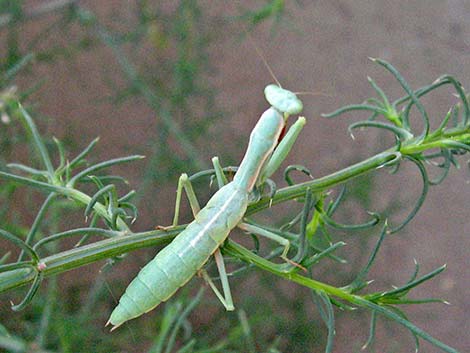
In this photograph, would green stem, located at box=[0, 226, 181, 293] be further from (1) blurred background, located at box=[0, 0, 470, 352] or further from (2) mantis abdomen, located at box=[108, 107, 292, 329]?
(1) blurred background, located at box=[0, 0, 470, 352]

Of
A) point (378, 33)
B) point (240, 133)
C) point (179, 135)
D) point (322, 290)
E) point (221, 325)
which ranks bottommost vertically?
point (221, 325)

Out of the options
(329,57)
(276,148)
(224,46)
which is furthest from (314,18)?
(276,148)

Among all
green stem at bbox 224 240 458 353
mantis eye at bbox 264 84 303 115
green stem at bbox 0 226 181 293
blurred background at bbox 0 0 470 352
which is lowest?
blurred background at bbox 0 0 470 352

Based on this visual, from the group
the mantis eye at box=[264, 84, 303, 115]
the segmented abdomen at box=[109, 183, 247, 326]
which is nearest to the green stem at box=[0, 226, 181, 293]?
the segmented abdomen at box=[109, 183, 247, 326]

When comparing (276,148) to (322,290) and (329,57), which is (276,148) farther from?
(329,57)

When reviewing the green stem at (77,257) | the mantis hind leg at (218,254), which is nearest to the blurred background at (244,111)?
the mantis hind leg at (218,254)

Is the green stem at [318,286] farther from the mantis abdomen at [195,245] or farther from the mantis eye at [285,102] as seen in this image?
the mantis eye at [285,102]
